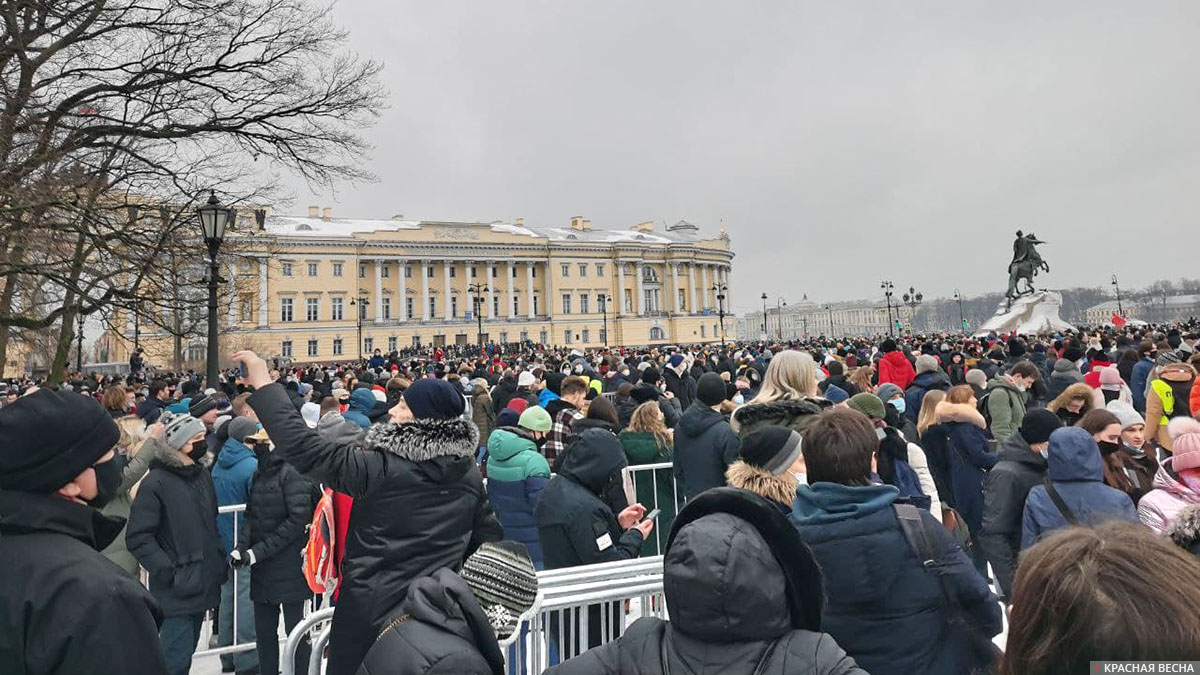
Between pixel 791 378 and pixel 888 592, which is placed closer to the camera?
pixel 888 592

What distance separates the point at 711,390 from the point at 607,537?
6.67 ft

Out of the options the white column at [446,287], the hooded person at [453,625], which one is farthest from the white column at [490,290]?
the hooded person at [453,625]

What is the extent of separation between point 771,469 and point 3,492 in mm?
2848

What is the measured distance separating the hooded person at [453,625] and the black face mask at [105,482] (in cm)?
103

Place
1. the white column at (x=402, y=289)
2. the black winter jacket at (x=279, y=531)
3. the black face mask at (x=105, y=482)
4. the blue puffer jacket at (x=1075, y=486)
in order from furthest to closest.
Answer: the white column at (x=402, y=289) < the black winter jacket at (x=279, y=531) < the blue puffer jacket at (x=1075, y=486) < the black face mask at (x=105, y=482)

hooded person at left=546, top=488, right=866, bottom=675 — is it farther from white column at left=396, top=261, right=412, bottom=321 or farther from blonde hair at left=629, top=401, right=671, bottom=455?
white column at left=396, top=261, right=412, bottom=321

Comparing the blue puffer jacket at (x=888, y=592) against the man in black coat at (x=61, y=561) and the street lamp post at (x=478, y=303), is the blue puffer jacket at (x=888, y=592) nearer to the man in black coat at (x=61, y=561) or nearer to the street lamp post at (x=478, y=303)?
the man in black coat at (x=61, y=561)

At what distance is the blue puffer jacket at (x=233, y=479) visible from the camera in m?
5.39

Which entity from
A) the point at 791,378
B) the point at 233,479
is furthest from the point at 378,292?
the point at 791,378

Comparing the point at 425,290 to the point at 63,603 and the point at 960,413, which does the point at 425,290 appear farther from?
the point at 63,603

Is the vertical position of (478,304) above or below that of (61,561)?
above

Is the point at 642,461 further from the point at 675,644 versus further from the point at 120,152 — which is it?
the point at 120,152

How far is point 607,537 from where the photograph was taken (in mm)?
3889

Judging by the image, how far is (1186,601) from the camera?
3.53 ft
